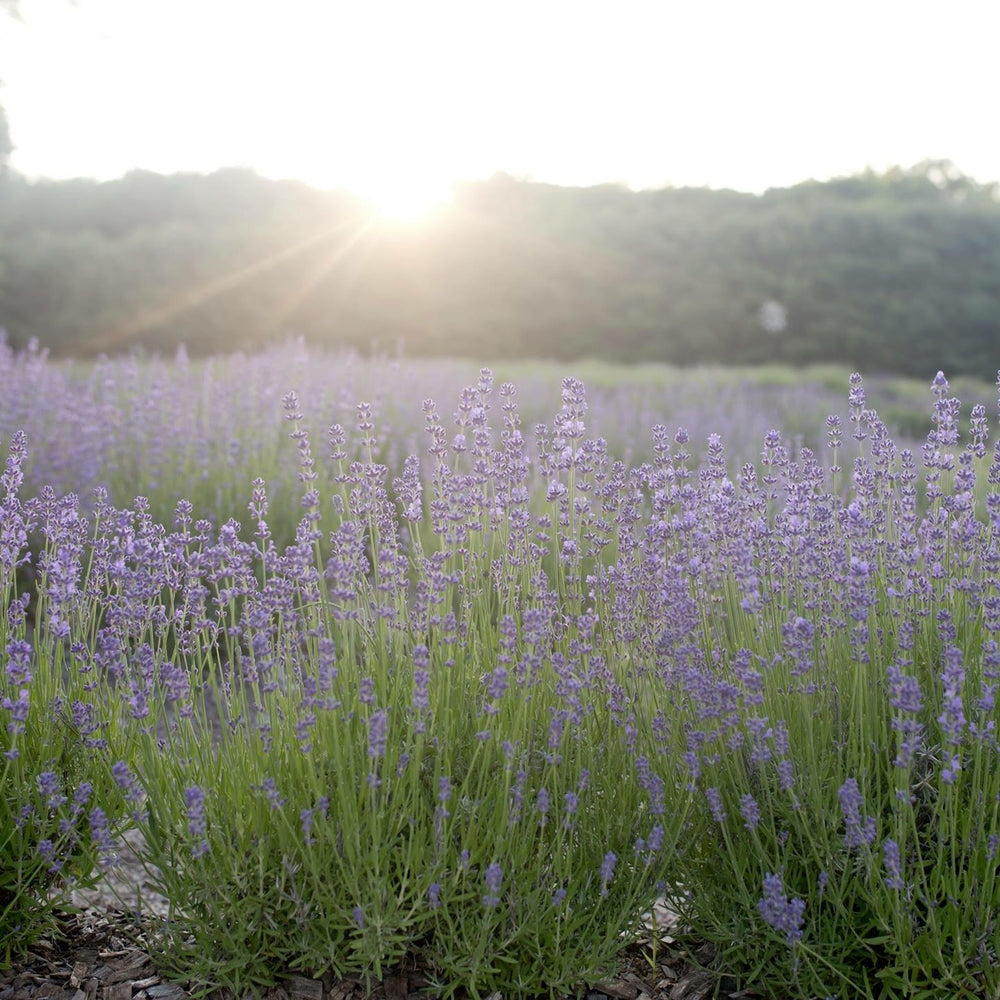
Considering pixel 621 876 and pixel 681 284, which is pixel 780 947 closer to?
pixel 621 876

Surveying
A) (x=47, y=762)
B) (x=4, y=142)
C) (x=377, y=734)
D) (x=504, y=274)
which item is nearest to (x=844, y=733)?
(x=377, y=734)

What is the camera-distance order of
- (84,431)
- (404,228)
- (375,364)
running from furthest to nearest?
(404,228)
(375,364)
(84,431)

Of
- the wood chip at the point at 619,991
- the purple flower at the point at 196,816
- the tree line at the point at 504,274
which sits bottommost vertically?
the wood chip at the point at 619,991

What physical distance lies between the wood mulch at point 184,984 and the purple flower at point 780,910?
42 cm

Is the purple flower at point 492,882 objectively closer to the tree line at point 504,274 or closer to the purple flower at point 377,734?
the purple flower at point 377,734

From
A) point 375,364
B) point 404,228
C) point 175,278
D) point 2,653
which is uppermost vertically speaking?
point 404,228

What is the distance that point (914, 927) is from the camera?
204 cm

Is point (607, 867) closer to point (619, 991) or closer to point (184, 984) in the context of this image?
point (619, 991)

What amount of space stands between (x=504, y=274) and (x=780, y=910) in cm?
2224

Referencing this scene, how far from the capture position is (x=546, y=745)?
2.30 meters

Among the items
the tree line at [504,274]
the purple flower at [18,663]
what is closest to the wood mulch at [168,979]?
the purple flower at [18,663]

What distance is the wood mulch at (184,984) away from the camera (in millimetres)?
2113

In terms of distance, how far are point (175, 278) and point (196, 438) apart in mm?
15734

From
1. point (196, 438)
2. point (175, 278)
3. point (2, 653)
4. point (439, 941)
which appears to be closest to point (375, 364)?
point (196, 438)
